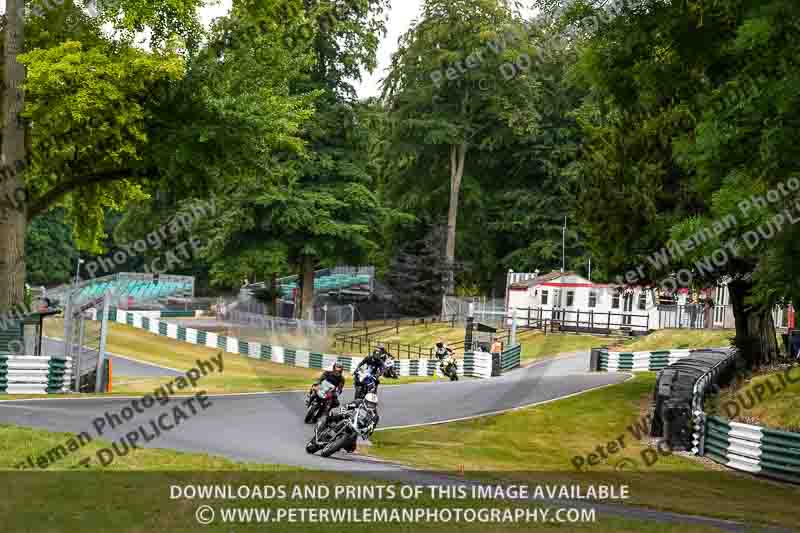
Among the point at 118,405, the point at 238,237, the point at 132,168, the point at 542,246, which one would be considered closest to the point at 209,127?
the point at 132,168

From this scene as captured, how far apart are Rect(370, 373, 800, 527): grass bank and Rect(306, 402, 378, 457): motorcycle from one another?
0.89m

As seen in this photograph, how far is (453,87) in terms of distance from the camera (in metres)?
63.8

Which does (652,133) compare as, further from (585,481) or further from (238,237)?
(238,237)

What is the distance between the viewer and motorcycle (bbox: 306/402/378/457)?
50.9 ft

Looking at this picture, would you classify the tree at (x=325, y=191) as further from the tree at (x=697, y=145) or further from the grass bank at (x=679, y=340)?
the tree at (x=697, y=145)

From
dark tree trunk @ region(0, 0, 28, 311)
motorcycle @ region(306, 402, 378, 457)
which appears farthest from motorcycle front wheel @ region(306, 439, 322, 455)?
dark tree trunk @ region(0, 0, 28, 311)

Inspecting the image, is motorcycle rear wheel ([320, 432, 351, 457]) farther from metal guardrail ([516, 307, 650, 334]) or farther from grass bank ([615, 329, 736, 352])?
metal guardrail ([516, 307, 650, 334])

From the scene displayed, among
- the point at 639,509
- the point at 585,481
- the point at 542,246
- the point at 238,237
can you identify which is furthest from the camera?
the point at 542,246

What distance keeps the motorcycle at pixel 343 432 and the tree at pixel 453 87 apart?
4470 centimetres

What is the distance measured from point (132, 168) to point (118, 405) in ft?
28.9

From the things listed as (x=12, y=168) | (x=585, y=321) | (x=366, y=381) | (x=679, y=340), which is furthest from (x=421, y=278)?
(x=366, y=381)

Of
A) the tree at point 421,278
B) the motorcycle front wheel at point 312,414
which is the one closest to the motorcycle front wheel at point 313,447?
the motorcycle front wheel at point 312,414

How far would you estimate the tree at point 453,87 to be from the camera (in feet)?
200

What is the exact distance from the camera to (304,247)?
5272 centimetres
